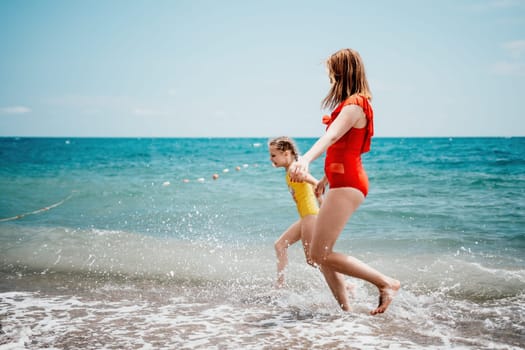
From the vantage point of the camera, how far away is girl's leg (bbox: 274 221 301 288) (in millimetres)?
4973

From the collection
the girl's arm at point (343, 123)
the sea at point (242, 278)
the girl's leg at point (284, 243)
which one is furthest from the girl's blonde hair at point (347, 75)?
the sea at point (242, 278)

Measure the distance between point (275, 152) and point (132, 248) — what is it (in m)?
3.67

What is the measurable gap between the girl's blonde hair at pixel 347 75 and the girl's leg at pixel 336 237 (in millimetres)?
768

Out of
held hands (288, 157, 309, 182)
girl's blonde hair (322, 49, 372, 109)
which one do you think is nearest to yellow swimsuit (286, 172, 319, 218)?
girl's blonde hair (322, 49, 372, 109)

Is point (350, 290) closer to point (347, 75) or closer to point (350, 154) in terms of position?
point (350, 154)

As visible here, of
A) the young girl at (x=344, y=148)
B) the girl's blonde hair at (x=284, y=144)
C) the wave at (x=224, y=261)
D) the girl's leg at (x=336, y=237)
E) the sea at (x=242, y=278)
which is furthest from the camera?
the wave at (x=224, y=261)

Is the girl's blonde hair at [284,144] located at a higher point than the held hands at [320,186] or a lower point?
higher

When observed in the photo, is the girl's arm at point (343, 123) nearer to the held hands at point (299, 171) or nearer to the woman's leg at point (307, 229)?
the held hands at point (299, 171)

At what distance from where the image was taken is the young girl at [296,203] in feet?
15.6

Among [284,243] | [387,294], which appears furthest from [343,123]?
[284,243]

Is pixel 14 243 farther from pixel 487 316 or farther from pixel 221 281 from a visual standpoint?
pixel 487 316

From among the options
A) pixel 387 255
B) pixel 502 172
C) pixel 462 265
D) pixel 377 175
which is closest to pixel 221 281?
pixel 387 255

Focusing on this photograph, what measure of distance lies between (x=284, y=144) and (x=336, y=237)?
1.57 metres

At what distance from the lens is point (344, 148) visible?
3463 mm
